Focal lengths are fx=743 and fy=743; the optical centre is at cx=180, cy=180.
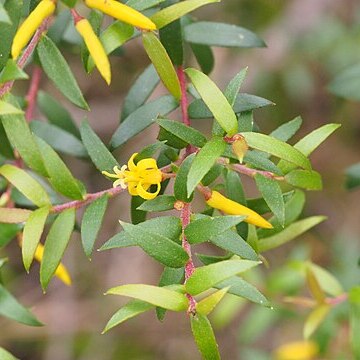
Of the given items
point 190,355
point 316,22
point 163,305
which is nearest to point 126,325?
point 190,355

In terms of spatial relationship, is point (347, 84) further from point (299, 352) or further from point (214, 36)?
point (299, 352)

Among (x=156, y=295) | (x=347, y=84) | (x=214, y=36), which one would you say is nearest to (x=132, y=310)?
(x=156, y=295)

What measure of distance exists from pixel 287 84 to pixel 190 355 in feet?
3.04

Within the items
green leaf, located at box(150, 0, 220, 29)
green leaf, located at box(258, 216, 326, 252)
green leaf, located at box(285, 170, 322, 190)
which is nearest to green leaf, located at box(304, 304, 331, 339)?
green leaf, located at box(258, 216, 326, 252)

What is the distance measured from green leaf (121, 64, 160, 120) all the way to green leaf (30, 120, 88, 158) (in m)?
0.11

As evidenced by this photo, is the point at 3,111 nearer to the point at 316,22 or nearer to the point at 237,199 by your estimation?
the point at 237,199

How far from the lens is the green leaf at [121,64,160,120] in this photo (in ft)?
3.36

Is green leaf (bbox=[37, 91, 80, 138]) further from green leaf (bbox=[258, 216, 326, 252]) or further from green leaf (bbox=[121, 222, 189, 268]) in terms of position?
green leaf (bbox=[121, 222, 189, 268])

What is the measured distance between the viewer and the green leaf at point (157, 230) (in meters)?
0.76

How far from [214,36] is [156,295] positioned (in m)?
0.47

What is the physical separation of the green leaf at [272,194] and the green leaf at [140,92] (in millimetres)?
269

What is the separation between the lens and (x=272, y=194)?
0.80 m

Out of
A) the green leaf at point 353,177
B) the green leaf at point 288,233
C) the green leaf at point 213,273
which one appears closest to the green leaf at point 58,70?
the green leaf at point 213,273

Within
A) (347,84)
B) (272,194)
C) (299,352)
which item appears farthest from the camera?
(299,352)
